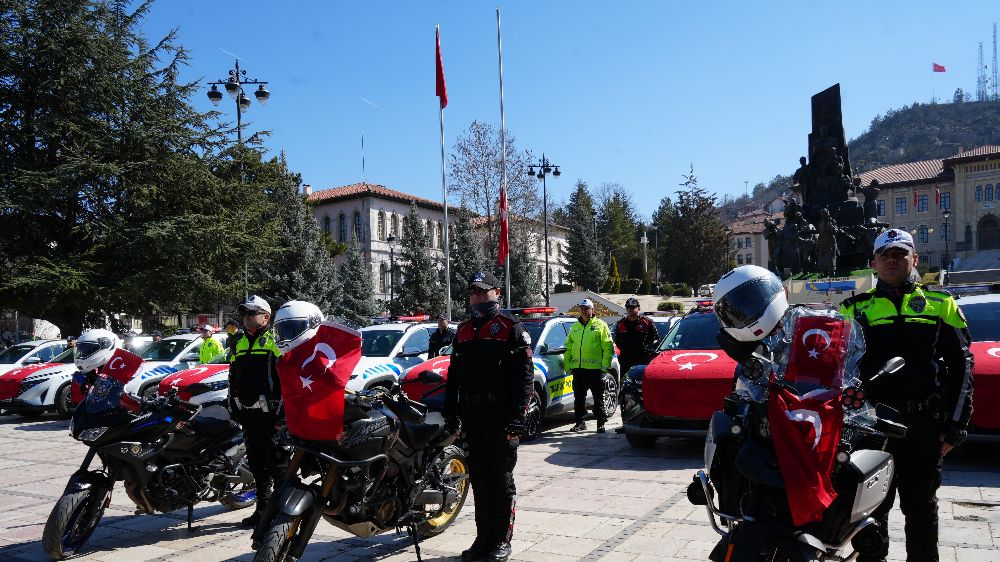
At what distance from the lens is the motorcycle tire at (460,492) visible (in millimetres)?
6148

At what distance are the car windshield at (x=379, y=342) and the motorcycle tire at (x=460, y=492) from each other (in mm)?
7192

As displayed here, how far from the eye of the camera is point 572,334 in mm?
11586

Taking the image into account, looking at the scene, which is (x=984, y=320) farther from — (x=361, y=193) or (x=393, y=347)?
(x=361, y=193)

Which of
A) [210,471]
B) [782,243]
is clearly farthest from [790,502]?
[782,243]

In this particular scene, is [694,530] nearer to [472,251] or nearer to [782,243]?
[782,243]

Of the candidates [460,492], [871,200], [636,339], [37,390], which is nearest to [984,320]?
[636,339]

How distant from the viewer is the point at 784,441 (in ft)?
10.5

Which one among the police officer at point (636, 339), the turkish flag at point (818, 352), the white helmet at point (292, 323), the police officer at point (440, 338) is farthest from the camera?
the police officer at point (440, 338)

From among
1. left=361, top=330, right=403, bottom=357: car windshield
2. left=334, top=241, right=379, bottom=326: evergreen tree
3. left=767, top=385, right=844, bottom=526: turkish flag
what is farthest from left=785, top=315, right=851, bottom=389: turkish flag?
left=334, top=241, right=379, bottom=326: evergreen tree

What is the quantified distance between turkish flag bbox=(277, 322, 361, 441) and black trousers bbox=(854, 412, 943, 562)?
3.15 m

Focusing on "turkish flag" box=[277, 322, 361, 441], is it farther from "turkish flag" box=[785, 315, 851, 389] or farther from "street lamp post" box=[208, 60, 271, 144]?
"street lamp post" box=[208, 60, 271, 144]

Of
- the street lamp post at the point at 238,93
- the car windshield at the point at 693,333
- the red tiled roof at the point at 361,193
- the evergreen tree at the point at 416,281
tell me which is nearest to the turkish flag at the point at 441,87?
the street lamp post at the point at 238,93

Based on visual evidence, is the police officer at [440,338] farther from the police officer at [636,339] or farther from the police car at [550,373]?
the police officer at [636,339]

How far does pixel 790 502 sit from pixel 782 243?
33.6 m
